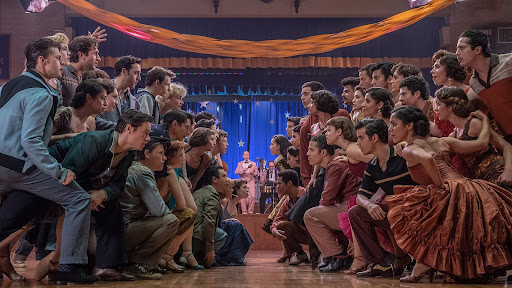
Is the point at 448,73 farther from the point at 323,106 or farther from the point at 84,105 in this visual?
the point at 84,105

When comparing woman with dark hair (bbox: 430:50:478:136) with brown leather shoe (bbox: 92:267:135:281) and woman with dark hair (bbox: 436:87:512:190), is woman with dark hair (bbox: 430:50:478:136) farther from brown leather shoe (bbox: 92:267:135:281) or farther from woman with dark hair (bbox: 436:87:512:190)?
brown leather shoe (bbox: 92:267:135:281)

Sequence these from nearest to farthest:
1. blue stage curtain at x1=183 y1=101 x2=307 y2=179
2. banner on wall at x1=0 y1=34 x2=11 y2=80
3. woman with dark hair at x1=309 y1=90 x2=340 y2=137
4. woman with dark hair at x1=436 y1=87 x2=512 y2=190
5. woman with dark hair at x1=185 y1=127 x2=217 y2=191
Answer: woman with dark hair at x1=436 y1=87 x2=512 y2=190 < woman with dark hair at x1=185 y1=127 x2=217 y2=191 < woman with dark hair at x1=309 y1=90 x2=340 y2=137 < banner on wall at x1=0 y1=34 x2=11 y2=80 < blue stage curtain at x1=183 y1=101 x2=307 y2=179

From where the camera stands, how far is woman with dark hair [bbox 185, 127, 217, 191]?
4.99 meters

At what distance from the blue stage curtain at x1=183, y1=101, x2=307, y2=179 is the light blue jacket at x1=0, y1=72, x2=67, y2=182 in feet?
38.1

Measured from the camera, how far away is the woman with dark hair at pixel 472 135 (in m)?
3.57

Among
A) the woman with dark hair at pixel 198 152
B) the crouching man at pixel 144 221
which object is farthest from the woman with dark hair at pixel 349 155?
the crouching man at pixel 144 221

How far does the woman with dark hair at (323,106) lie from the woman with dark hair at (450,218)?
188 cm

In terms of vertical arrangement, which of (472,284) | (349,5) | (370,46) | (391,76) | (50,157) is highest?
(349,5)

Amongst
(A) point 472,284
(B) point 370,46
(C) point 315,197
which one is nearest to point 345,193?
(C) point 315,197

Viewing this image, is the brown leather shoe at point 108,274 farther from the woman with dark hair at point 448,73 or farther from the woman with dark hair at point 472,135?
the woman with dark hair at point 448,73

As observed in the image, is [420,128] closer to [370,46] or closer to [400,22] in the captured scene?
[400,22]

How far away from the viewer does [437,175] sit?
3.38 metres

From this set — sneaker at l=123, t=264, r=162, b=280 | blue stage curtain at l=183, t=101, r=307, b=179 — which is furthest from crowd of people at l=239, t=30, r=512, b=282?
blue stage curtain at l=183, t=101, r=307, b=179

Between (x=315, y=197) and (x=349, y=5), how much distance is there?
27.3 feet
